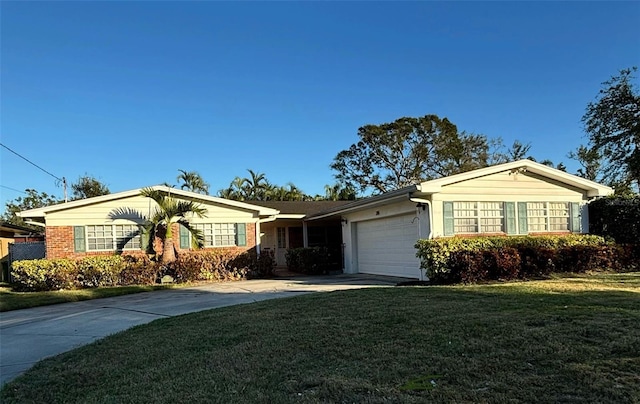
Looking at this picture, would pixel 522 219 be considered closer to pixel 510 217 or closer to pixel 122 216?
pixel 510 217

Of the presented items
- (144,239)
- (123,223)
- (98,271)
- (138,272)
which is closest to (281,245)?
(123,223)

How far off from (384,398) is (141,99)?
56.0ft

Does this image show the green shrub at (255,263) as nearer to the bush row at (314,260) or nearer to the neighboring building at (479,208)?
the bush row at (314,260)

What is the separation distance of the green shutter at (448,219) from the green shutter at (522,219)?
8.86 ft

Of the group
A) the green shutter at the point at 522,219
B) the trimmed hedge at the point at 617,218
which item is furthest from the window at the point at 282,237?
the trimmed hedge at the point at 617,218

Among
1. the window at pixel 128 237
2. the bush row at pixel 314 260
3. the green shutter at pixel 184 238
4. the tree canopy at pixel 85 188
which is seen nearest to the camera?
the window at pixel 128 237

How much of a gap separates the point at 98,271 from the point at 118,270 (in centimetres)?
60

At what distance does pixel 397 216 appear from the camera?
49.6 feet

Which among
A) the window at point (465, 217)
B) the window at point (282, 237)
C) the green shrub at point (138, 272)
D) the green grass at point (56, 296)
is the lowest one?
the green grass at point (56, 296)

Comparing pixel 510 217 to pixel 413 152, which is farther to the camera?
pixel 413 152

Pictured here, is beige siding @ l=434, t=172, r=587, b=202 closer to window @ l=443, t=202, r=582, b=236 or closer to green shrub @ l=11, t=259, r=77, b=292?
window @ l=443, t=202, r=582, b=236

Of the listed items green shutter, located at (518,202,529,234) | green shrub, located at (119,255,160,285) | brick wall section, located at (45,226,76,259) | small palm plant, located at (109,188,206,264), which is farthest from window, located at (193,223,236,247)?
green shutter, located at (518,202,529,234)

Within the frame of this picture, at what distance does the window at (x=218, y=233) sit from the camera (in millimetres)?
17484

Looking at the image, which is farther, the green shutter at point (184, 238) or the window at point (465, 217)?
the green shutter at point (184, 238)
